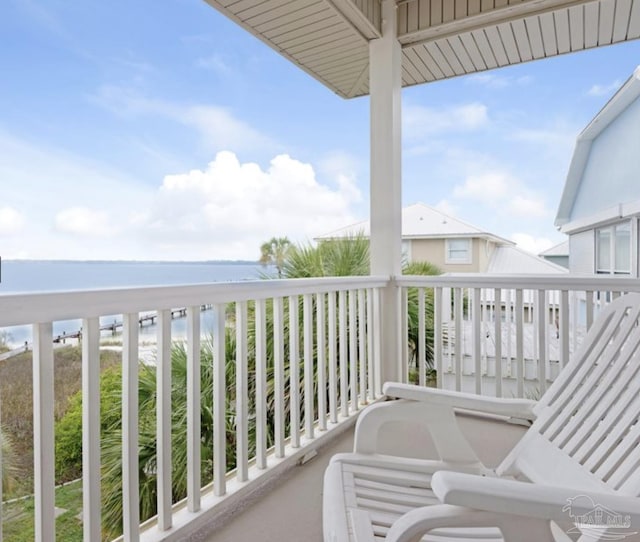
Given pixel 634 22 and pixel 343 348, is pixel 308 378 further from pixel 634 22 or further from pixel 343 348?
pixel 634 22

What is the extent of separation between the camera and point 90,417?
1256 mm

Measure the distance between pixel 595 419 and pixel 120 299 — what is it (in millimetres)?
1547

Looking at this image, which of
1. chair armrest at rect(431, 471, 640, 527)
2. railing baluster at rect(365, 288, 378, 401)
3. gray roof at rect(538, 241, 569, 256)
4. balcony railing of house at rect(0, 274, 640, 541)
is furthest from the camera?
gray roof at rect(538, 241, 569, 256)

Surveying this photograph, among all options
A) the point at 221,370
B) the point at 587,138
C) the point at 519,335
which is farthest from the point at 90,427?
the point at 587,138

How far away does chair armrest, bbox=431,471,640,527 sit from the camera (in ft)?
2.48

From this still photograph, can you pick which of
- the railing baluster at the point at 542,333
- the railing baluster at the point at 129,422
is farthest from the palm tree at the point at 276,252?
the railing baluster at the point at 129,422

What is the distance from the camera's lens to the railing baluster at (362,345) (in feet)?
9.57

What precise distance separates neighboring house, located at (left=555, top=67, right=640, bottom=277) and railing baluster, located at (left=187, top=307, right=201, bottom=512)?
4.65 m

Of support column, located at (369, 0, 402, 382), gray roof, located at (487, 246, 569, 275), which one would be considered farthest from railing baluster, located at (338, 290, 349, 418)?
gray roof, located at (487, 246, 569, 275)

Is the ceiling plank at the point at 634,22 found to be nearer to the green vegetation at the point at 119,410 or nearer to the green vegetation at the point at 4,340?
the green vegetation at the point at 119,410

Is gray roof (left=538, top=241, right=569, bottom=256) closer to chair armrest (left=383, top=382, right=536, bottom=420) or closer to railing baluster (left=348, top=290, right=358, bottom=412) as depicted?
railing baluster (left=348, top=290, right=358, bottom=412)

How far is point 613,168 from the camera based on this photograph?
5.59m

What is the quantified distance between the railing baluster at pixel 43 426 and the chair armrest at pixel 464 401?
1.04 meters

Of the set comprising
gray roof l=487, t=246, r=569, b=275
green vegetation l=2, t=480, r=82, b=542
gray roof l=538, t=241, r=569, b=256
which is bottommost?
green vegetation l=2, t=480, r=82, b=542
